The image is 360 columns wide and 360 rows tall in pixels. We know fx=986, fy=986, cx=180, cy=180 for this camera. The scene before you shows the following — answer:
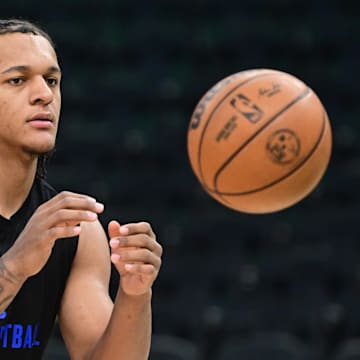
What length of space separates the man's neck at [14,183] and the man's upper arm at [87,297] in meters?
0.26

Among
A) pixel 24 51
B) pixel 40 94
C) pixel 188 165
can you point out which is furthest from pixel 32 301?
pixel 188 165

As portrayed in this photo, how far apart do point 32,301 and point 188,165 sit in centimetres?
516

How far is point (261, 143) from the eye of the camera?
4.01 m

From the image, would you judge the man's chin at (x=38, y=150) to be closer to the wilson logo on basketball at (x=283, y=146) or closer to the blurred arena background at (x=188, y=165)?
the wilson logo on basketball at (x=283, y=146)

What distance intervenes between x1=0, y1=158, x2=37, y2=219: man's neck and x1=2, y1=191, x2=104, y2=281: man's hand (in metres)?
0.66

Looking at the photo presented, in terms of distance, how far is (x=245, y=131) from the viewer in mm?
4023

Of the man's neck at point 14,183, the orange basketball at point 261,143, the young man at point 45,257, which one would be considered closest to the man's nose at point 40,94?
the young man at point 45,257

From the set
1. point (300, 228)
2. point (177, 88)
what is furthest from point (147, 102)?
point (300, 228)

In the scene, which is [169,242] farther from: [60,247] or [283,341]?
[60,247]

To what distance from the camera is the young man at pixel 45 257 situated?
9.43 ft

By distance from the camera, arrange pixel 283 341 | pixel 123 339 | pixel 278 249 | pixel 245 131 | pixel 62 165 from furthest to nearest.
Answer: pixel 62 165 → pixel 278 249 → pixel 283 341 → pixel 245 131 → pixel 123 339

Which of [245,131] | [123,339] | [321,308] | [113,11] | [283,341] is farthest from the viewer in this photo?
[113,11]

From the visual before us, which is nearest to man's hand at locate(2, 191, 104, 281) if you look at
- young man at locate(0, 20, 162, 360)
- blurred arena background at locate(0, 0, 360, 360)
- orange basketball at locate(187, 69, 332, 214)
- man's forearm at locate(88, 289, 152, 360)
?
young man at locate(0, 20, 162, 360)

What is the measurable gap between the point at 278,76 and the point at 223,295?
12.5 feet
